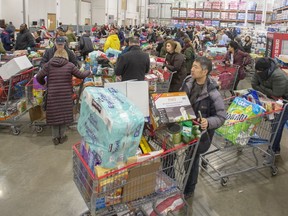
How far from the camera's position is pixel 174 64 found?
5.80 metres

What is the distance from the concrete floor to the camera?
325 cm

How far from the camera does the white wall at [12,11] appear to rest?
14227mm

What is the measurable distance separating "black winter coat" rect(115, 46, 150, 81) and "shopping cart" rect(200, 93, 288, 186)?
1.39 meters

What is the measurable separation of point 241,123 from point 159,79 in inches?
85.8

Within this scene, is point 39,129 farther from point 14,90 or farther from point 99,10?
point 99,10

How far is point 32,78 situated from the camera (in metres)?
4.94

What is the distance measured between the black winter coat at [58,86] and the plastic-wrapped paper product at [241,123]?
205 cm

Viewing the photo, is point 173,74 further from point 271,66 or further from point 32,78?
point 32,78

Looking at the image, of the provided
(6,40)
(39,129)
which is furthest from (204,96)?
(6,40)

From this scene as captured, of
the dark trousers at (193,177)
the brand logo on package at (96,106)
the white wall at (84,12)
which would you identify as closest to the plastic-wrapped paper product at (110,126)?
the brand logo on package at (96,106)

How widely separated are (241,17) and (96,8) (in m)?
10.1

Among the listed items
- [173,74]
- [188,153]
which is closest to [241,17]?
[173,74]

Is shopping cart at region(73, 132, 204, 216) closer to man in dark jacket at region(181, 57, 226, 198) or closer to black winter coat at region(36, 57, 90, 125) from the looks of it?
man in dark jacket at region(181, 57, 226, 198)

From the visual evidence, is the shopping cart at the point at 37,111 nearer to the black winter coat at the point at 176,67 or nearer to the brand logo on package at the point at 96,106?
the black winter coat at the point at 176,67
